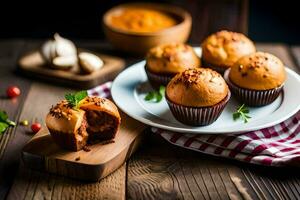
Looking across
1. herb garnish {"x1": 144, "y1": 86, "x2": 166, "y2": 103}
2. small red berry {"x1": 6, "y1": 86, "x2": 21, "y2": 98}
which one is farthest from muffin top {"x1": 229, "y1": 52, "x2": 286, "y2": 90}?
small red berry {"x1": 6, "y1": 86, "x2": 21, "y2": 98}

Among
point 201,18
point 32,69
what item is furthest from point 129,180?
point 201,18

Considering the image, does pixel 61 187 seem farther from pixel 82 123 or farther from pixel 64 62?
pixel 64 62

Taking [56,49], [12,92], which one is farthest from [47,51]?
[12,92]

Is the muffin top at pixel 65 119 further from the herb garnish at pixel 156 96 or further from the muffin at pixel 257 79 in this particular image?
the muffin at pixel 257 79

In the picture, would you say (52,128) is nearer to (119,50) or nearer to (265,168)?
(265,168)

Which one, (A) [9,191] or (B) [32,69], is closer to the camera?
(A) [9,191]
